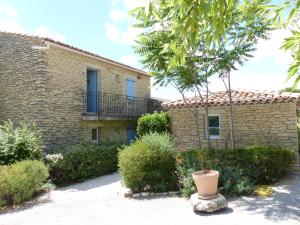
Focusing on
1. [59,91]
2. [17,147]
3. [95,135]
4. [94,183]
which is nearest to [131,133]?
[95,135]

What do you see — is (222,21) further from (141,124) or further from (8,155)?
(141,124)

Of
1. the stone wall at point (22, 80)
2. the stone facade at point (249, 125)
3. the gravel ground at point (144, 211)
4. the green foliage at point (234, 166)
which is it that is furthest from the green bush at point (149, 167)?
the stone wall at point (22, 80)

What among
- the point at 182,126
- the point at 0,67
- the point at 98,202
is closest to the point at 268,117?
the point at 182,126

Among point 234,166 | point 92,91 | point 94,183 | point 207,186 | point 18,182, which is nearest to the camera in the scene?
point 207,186

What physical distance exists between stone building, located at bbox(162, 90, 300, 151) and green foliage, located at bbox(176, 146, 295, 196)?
7.89 ft

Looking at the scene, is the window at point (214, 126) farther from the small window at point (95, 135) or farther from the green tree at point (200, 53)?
the small window at point (95, 135)

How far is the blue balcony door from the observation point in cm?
1677

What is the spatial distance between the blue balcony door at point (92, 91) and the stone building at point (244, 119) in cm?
387

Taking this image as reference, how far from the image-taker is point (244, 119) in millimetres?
13656

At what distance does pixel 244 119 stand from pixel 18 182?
9.25m

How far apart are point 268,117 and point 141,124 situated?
20.3 feet

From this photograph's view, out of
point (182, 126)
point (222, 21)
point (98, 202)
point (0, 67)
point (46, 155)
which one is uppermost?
point (0, 67)

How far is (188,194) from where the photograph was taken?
8859 millimetres

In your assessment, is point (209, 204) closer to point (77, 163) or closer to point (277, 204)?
point (277, 204)
